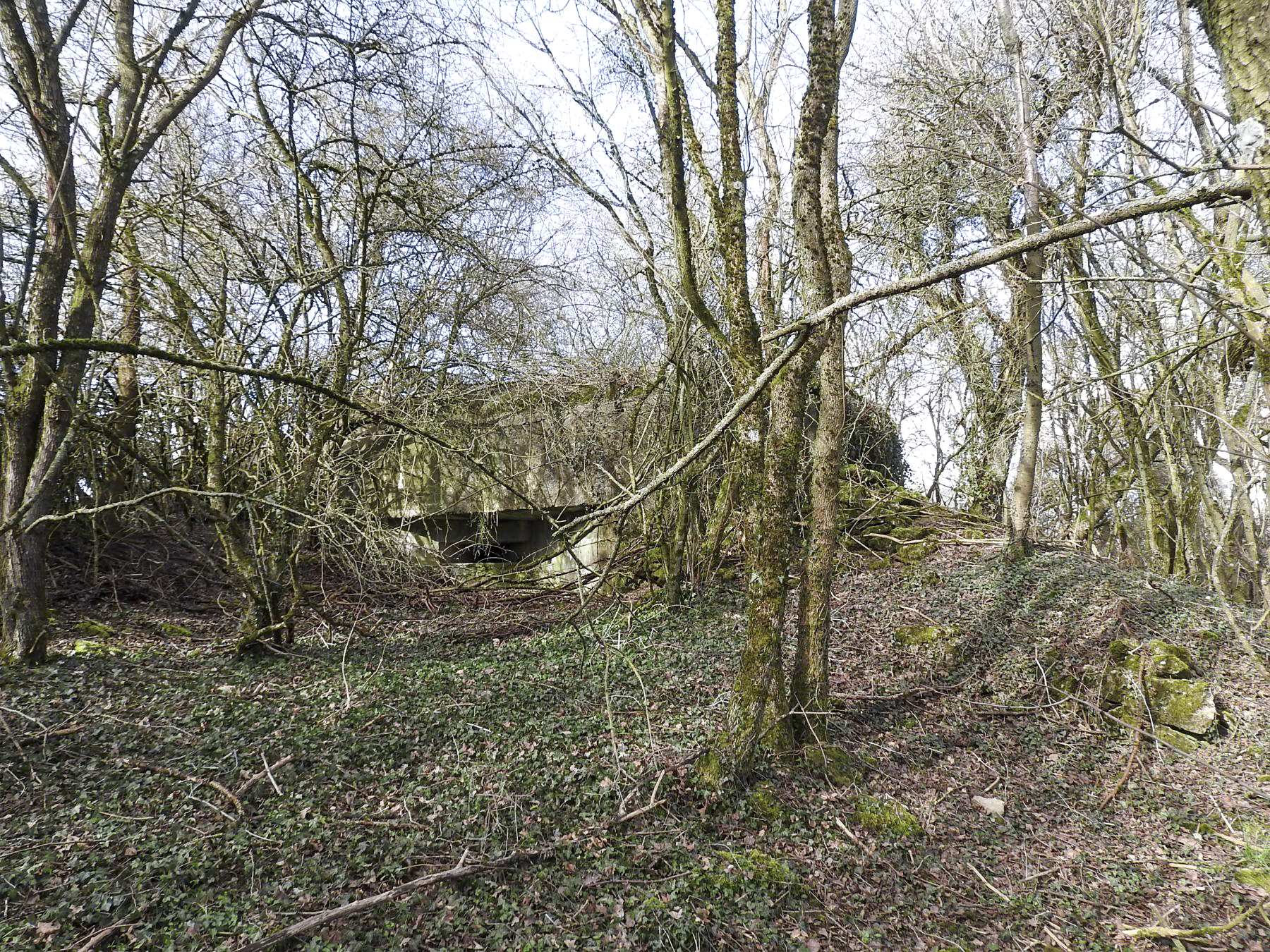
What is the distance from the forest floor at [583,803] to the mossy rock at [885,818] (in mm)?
16

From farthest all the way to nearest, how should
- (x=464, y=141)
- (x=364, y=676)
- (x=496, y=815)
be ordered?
(x=464, y=141)
(x=364, y=676)
(x=496, y=815)

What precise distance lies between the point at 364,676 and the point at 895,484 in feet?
24.7

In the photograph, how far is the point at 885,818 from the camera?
407 centimetres

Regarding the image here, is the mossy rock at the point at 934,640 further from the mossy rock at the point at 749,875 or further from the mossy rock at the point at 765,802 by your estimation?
the mossy rock at the point at 749,875

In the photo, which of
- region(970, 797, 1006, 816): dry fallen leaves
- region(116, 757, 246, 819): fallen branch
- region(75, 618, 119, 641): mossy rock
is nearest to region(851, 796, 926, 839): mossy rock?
region(970, 797, 1006, 816): dry fallen leaves

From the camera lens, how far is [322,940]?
2.80 m

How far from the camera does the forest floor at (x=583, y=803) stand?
10.0 feet

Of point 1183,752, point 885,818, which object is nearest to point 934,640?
point 1183,752

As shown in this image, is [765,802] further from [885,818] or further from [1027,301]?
[1027,301]

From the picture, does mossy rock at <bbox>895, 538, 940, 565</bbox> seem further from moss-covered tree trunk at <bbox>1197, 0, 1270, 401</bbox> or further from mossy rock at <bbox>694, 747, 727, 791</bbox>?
moss-covered tree trunk at <bbox>1197, 0, 1270, 401</bbox>

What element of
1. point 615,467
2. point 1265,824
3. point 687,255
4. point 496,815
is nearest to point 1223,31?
point 687,255

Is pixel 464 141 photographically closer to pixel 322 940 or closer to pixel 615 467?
pixel 615 467

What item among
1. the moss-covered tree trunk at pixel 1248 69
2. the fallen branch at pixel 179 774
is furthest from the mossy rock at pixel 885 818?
the moss-covered tree trunk at pixel 1248 69


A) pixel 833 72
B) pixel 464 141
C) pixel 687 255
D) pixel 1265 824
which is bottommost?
pixel 1265 824
